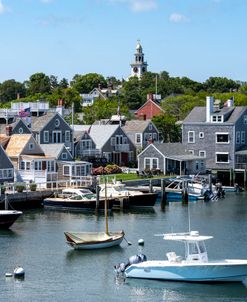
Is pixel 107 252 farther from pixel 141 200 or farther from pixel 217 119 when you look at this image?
pixel 217 119

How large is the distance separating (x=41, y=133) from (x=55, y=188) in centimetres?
1921

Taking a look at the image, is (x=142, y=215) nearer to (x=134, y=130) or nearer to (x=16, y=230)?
(x=16, y=230)

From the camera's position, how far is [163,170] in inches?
3824

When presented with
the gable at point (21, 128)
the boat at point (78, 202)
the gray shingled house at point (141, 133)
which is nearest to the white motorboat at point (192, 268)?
the boat at point (78, 202)

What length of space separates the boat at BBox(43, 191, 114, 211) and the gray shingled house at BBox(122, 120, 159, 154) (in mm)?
36113

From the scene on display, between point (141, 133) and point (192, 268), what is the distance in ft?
218

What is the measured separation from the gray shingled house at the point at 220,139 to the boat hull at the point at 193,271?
177ft

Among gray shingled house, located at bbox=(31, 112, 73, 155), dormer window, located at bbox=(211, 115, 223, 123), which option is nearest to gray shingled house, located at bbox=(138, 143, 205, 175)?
dormer window, located at bbox=(211, 115, 223, 123)

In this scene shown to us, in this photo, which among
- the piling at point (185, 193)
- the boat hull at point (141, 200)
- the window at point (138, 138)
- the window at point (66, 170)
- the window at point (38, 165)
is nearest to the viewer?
the boat hull at point (141, 200)

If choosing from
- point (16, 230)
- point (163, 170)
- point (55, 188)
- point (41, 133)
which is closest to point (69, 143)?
point (41, 133)

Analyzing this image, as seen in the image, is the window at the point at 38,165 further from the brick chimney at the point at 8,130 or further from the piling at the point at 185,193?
the piling at the point at 185,193

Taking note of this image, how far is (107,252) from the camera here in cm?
5497

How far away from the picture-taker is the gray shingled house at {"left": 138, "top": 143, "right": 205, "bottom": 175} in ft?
319

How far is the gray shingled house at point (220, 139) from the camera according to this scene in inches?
3989
